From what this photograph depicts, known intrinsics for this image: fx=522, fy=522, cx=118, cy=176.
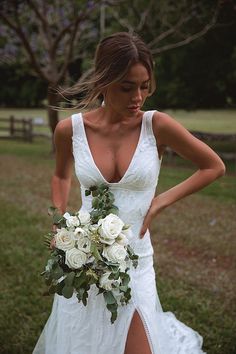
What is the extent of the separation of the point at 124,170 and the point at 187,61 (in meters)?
15.3

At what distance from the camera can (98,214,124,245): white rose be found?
233 cm

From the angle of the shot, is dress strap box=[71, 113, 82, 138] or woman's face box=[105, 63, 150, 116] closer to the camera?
woman's face box=[105, 63, 150, 116]

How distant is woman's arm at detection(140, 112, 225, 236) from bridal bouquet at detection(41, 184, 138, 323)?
0.44m

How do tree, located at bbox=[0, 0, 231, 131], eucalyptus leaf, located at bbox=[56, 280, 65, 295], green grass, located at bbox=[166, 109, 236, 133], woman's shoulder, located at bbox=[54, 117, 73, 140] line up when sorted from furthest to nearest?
green grass, located at bbox=[166, 109, 236, 133], tree, located at bbox=[0, 0, 231, 131], woman's shoulder, located at bbox=[54, 117, 73, 140], eucalyptus leaf, located at bbox=[56, 280, 65, 295]

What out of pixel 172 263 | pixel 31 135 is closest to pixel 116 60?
pixel 172 263

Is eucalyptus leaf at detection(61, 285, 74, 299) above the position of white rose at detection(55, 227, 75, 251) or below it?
below

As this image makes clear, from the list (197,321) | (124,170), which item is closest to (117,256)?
(124,170)

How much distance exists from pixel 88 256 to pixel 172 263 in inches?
155

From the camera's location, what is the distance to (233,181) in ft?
42.0

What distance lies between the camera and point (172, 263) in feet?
20.2

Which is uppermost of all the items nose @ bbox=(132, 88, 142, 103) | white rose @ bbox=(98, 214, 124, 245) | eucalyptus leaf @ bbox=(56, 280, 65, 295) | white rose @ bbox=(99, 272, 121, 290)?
nose @ bbox=(132, 88, 142, 103)

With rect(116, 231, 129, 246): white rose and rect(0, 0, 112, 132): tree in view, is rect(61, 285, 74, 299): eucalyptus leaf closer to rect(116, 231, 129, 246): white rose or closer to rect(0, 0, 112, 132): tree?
rect(116, 231, 129, 246): white rose

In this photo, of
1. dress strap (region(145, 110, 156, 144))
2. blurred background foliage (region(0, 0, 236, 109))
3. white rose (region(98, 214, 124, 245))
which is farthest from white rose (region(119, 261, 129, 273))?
blurred background foliage (region(0, 0, 236, 109))

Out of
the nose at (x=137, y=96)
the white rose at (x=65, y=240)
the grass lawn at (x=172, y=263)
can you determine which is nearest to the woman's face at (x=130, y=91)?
the nose at (x=137, y=96)
